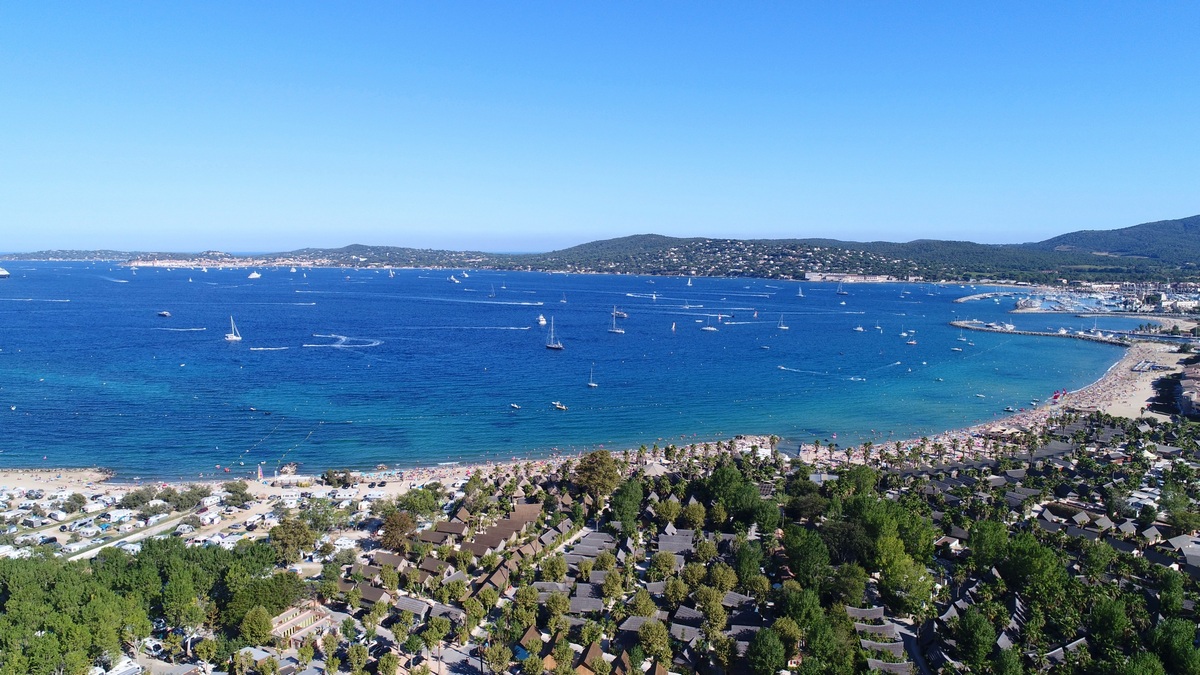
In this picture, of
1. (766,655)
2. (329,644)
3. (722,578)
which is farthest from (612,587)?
(329,644)

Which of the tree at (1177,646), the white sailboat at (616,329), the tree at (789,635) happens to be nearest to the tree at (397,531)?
the tree at (789,635)

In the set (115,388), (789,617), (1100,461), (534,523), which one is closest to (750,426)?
(1100,461)

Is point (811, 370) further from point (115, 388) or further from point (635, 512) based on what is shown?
point (115, 388)

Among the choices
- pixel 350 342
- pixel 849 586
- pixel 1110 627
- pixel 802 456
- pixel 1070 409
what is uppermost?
pixel 350 342

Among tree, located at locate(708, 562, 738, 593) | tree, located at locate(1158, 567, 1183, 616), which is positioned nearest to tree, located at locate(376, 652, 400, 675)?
tree, located at locate(708, 562, 738, 593)

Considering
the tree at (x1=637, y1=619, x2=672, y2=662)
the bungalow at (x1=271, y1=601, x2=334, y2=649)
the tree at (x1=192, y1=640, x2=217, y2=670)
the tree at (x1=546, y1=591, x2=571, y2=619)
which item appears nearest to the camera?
the tree at (x1=192, y1=640, x2=217, y2=670)

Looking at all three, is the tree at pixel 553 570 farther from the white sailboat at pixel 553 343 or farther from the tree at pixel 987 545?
the white sailboat at pixel 553 343

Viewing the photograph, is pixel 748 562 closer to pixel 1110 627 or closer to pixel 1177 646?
pixel 1110 627

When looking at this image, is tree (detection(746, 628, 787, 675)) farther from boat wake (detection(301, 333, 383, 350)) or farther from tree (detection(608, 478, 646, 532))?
boat wake (detection(301, 333, 383, 350))
